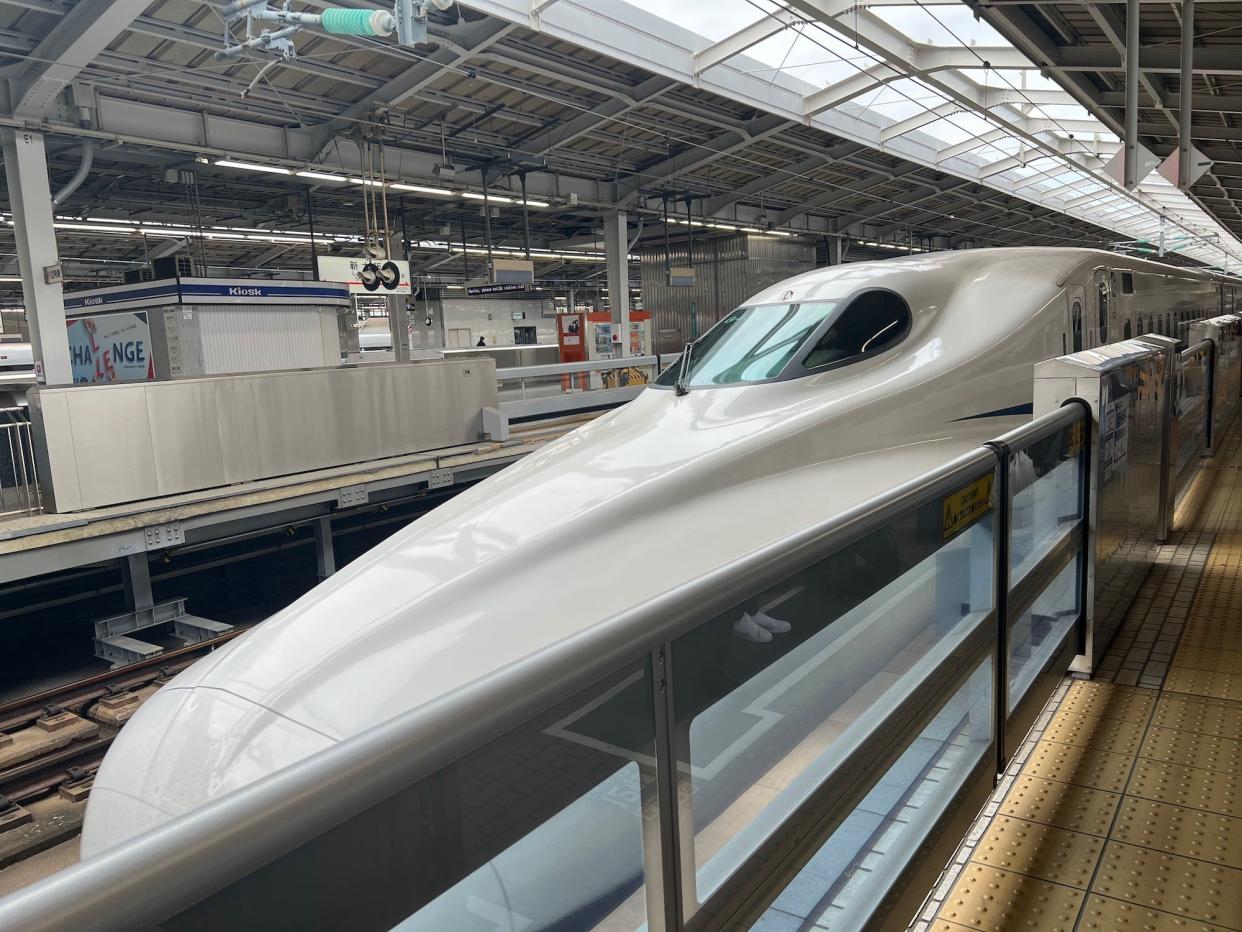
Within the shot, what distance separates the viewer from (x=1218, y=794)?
10.0 ft

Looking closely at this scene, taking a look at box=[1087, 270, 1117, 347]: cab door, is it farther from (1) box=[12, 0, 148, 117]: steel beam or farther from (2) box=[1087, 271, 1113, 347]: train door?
(1) box=[12, 0, 148, 117]: steel beam

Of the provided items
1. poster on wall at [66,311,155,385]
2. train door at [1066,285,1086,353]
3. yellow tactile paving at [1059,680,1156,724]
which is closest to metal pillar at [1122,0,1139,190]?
train door at [1066,285,1086,353]

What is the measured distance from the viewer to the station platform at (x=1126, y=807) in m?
2.56

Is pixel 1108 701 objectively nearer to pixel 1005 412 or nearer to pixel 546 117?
pixel 1005 412

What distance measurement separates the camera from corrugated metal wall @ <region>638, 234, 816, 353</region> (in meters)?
27.7

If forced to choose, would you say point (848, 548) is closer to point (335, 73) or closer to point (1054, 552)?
point (1054, 552)

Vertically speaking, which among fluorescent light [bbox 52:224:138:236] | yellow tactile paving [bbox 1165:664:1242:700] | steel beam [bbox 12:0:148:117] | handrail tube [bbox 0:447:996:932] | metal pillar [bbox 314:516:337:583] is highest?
steel beam [bbox 12:0:148:117]

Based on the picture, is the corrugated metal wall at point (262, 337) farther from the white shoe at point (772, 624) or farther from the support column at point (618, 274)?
the white shoe at point (772, 624)

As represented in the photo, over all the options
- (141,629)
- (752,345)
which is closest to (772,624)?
(752,345)

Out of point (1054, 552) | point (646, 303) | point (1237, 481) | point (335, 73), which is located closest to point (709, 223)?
point (646, 303)

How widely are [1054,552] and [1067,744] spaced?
70 cm

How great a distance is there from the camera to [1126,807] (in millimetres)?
3037

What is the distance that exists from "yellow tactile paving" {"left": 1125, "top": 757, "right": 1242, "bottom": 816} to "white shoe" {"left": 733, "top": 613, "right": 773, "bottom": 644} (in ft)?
6.79

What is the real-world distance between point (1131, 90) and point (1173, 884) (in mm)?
9386
